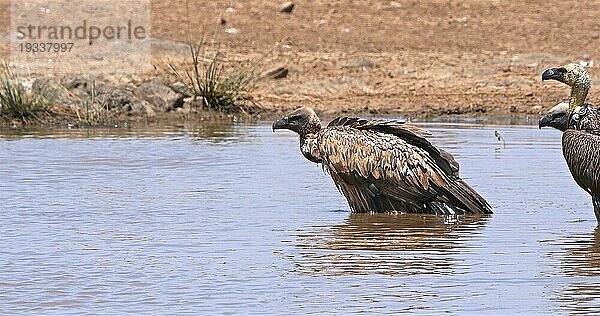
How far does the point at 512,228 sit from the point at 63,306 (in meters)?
3.42

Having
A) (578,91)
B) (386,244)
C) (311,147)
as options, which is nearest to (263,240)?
(386,244)

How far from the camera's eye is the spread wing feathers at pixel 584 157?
28.9ft

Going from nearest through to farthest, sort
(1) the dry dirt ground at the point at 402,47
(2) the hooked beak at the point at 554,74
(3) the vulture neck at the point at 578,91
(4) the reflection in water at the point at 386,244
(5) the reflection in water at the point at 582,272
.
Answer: (5) the reflection in water at the point at 582,272 < (4) the reflection in water at the point at 386,244 < (3) the vulture neck at the point at 578,91 < (2) the hooked beak at the point at 554,74 < (1) the dry dirt ground at the point at 402,47

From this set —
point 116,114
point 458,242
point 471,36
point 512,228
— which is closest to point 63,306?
point 458,242

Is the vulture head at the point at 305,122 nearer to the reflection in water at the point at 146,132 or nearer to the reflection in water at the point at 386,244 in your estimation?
the reflection in water at the point at 386,244

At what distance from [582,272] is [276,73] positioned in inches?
461

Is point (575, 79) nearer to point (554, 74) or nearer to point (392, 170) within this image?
point (554, 74)

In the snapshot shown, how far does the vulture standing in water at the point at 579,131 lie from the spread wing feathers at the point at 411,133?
0.69 m

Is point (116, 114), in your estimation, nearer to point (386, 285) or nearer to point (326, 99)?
point (326, 99)

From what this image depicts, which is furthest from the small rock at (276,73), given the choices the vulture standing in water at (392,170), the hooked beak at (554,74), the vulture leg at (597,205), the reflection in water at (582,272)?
the reflection in water at (582,272)

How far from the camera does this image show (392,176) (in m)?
9.42

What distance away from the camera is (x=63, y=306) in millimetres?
6480

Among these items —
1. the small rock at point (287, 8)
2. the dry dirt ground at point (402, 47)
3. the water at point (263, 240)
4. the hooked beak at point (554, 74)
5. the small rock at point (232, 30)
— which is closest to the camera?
the water at point (263, 240)

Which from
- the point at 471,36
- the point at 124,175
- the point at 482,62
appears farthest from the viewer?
the point at 471,36
